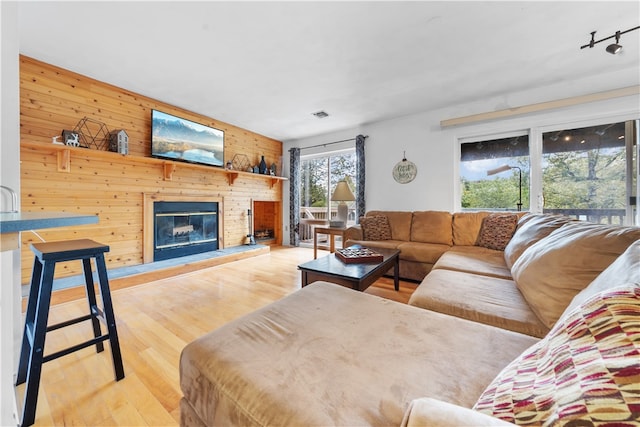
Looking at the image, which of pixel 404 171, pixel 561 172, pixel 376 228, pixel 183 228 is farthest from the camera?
pixel 404 171

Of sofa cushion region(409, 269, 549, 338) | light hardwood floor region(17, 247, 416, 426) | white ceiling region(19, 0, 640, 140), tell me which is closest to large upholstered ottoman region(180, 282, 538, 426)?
sofa cushion region(409, 269, 549, 338)

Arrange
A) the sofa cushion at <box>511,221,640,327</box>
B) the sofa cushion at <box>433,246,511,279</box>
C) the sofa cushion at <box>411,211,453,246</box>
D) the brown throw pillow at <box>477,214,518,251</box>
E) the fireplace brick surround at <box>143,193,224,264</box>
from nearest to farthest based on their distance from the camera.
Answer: the sofa cushion at <box>511,221,640,327</box>
the sofa cushion at <box>433,246,511,279</box>
the brown throw pillow at <box>477,214,518,251</box>
the sofa cushion at <box>411,211,453,246</box>
the fireplace brick surround at <box>143,193,224,264</box>

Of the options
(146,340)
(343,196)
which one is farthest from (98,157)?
(343,196)

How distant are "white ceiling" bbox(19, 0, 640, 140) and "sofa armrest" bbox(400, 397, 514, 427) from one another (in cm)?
231

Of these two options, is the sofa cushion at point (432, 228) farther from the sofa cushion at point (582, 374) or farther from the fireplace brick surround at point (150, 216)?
the fireplace brick surround at point (150, 216)

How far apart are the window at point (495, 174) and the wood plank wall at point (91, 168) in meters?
4.00

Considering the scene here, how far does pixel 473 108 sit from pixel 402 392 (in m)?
4.02

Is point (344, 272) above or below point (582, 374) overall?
below

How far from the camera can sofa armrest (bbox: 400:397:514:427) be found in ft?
1.28

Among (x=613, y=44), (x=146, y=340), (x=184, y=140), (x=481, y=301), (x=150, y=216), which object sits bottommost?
(x=146, y=340)

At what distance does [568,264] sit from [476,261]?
1140 millimetres

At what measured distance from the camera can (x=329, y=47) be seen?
2260 mm

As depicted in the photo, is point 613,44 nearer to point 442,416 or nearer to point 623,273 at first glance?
point 623,273

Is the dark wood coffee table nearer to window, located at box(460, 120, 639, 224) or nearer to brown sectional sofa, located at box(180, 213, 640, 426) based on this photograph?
brown sectional sofa, located at box(180, 213, 640, 426)
